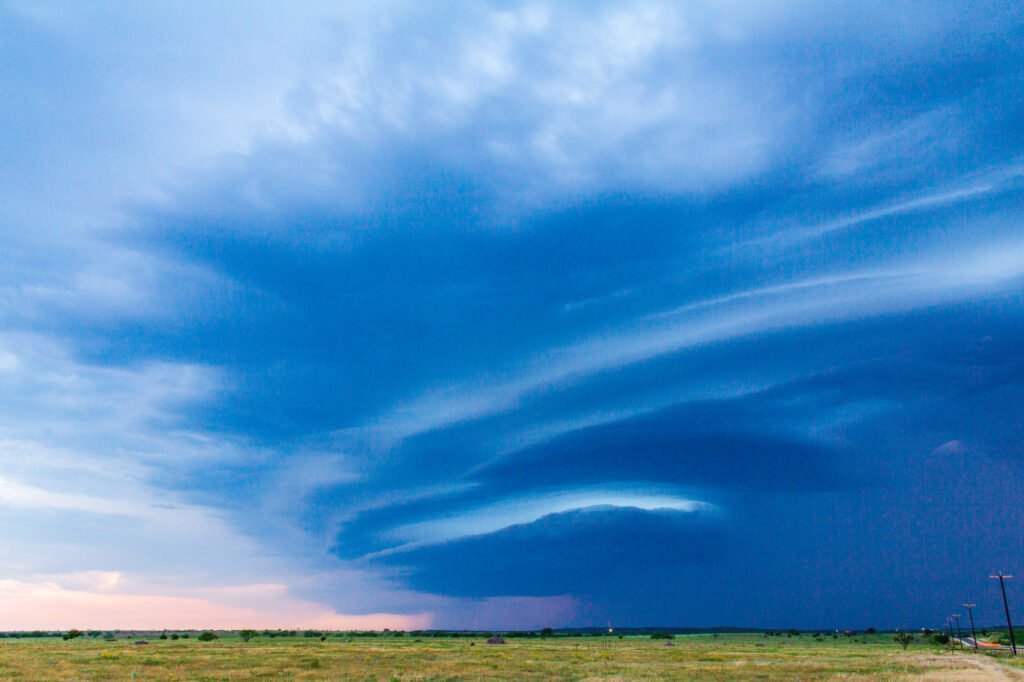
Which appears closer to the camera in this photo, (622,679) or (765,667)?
(622,679)

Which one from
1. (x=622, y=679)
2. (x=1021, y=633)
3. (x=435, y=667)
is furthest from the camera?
(x=1021, y=633)

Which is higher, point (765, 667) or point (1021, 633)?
point (765, 667)

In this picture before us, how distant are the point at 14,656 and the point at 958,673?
113965 millimetres

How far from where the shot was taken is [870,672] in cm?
6756

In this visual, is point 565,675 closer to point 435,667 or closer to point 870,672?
point 435,667

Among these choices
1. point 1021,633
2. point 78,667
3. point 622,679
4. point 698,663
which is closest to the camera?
point 622,679

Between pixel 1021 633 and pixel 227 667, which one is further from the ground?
pixel 227 667

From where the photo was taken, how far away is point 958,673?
211 ft

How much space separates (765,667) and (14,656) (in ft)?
318

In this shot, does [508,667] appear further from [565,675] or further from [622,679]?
[622,679]

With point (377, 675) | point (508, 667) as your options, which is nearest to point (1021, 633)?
point (508, 667)

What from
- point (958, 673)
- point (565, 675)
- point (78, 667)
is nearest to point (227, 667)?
point (78, 667)

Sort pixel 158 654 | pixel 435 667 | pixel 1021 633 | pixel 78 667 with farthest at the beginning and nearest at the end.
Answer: pixel 1021 633 → pixel 158 654 → pixel 435 667 → pixel 78 667

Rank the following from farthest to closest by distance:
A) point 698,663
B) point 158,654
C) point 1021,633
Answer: point 1021,633 < point 158,654 < point 698,663
